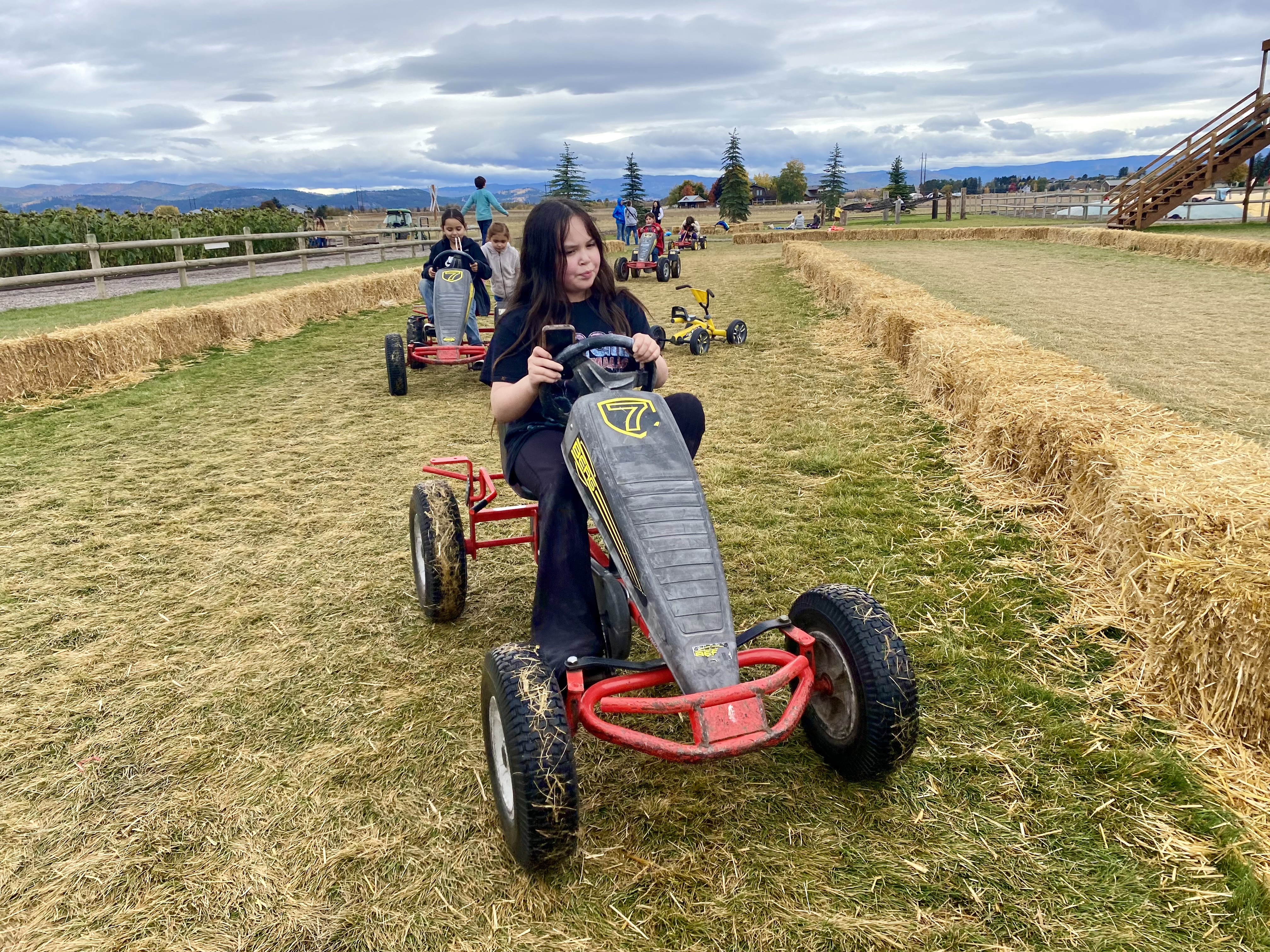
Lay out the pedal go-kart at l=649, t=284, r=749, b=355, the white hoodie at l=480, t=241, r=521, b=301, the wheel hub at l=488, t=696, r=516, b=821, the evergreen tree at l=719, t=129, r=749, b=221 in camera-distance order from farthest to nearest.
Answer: the evergreen tree at l=719, t=129, r=749, b=221
the pedal go-kart at l=649, t=284, r=749, b=355
the white hoodie at l=480, t=241, r=521, b=301
the wheel hub at l=488, t=696, r=516, b=821

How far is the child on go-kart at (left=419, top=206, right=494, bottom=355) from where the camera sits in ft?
30.4

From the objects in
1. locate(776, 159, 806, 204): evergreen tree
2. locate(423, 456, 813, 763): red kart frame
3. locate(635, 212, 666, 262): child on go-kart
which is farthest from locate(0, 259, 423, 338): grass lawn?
locate(776, 159, 806, 204): evergreen tree

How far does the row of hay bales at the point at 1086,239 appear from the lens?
18062 mm

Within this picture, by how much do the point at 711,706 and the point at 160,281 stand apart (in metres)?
25.0

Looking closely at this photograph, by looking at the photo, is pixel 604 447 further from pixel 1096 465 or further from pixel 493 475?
pixel 493 475

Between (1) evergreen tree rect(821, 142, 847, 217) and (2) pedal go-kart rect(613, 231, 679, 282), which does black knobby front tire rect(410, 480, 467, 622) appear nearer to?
(2) pedal go-kart rect(613, 231, 679, 282)

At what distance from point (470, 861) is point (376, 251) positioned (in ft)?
91.4

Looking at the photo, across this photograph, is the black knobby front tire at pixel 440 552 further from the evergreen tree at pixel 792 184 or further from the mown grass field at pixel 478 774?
the evergreen tree at pixel 792 184

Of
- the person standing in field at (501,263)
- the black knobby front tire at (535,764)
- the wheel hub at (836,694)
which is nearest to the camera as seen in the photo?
the black knobby front tire at (535,764)

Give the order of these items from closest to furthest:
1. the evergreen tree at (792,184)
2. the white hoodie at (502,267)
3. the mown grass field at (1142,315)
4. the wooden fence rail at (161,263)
A: the mown grass field at (1142,315), the white hoodie at (502,267), the wooden fence rail at (161,263), the evergreen tree at (792,184)

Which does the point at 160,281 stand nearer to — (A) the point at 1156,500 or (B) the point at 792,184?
(A) the point at 1156,500

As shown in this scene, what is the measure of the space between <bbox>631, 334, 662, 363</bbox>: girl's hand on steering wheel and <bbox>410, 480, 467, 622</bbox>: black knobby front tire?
1.28 metres

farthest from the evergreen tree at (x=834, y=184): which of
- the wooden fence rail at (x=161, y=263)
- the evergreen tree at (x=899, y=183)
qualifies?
the wooden fence rail at (x=161, y=263)

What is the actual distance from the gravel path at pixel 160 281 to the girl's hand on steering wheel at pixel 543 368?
1642cm
